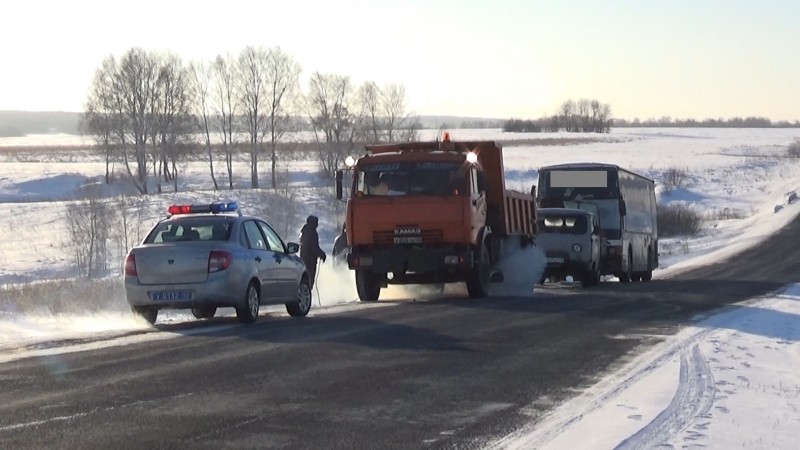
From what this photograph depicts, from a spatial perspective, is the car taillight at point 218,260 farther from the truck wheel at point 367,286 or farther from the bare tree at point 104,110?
the bare tree at point 104,110

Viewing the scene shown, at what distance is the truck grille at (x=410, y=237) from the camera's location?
22453 mm

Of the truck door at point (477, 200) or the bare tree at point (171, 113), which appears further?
the bare tree at point (171, 113)

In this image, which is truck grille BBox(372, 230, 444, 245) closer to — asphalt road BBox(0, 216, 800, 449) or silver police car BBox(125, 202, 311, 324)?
asphalt road BBox(0, 216, 800, 449)

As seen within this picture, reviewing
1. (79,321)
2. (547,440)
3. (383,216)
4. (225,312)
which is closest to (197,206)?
(79,321)

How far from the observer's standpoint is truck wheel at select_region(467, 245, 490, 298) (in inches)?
913

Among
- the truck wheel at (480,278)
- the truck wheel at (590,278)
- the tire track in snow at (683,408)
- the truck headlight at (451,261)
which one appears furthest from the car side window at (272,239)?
the truck wheel at (590,278)

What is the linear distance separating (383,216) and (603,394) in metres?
12.8

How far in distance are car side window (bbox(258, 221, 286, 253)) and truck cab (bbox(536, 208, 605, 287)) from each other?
14.1 meters

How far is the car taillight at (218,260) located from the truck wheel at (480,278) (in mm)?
7918

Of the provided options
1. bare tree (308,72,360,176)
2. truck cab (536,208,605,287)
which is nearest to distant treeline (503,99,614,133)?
bare tree (308,72,360,176)

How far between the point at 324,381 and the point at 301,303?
7.95 meters

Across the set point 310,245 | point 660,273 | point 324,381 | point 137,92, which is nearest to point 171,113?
point 137,92

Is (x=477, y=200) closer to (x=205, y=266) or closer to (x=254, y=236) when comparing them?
(x=254, y=236)

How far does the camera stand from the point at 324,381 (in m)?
10.6
